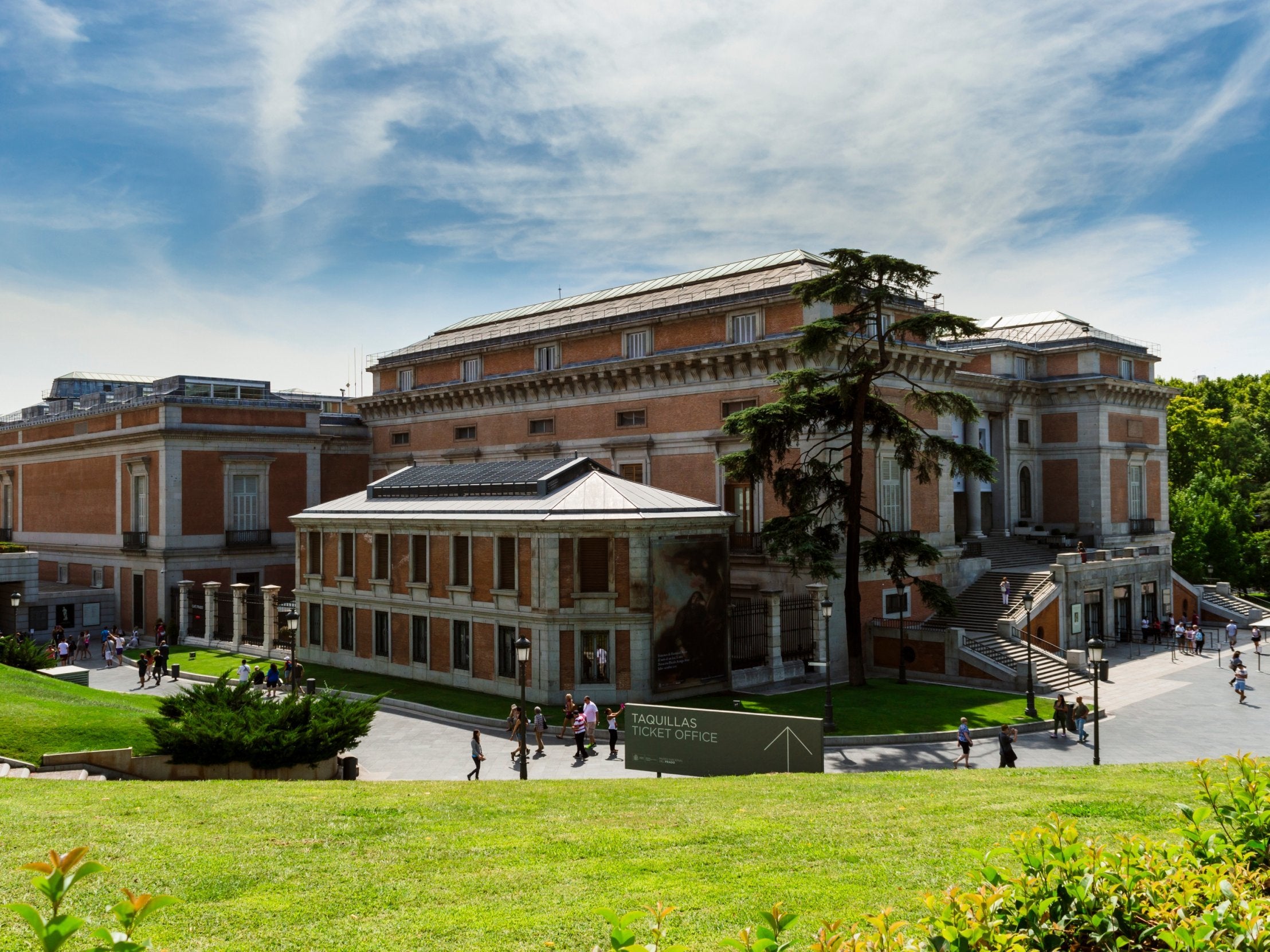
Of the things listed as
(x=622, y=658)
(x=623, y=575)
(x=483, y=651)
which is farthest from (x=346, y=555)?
(x=622, y=658)

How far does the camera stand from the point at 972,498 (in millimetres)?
50875

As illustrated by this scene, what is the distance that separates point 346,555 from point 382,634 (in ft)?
12.4

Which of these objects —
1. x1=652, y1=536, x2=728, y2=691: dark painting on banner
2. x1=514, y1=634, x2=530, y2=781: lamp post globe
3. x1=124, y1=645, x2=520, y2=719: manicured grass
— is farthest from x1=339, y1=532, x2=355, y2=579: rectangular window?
x1=514, y1=634, x2=530, y2=781: lamp post globe

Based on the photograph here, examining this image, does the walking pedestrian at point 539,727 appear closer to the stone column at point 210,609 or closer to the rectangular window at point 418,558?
the rectangular window at point 418,558

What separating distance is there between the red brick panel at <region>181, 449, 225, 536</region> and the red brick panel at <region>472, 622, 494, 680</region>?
24.1 metres

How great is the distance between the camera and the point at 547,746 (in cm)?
2630

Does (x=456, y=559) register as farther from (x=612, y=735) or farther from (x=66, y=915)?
(x=66, y=915)

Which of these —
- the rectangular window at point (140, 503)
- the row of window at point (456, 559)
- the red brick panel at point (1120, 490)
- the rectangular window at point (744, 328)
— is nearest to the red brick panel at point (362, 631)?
the row of window at point (456, 559)

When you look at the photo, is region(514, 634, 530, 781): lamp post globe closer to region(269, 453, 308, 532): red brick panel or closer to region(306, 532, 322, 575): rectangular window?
region(306, 532, 322, 575): rectangular window

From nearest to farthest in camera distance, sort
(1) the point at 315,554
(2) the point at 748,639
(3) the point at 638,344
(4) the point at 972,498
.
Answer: (2) the point at 748,639
(1) the point at 315,554
(3) the point at 638,344
(4) the point at 972,498

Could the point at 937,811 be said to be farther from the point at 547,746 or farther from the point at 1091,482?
the point at 1091,482

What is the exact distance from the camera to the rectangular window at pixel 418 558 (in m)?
34.8

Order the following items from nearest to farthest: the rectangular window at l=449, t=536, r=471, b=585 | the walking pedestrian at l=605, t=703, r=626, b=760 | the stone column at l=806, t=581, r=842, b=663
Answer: the walking pedestrian at l=605, t=703, r=626, b=760, the rectangular window at l=449, t=536, r=471, b=585, the stone column at l=806, t=581, r=842, b=663

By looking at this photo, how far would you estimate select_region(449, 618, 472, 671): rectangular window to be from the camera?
3284 centimetres
